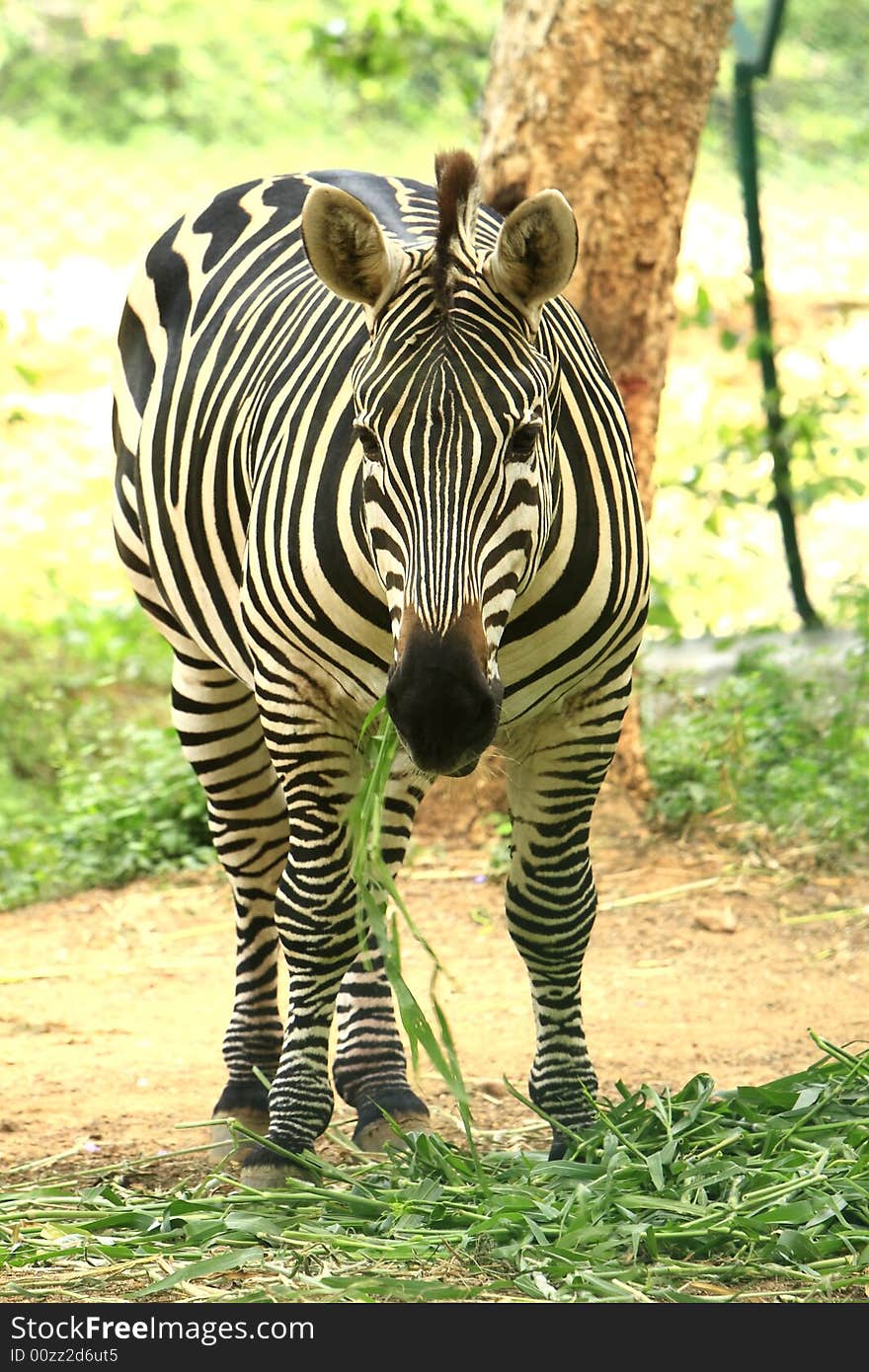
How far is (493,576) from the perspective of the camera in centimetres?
308

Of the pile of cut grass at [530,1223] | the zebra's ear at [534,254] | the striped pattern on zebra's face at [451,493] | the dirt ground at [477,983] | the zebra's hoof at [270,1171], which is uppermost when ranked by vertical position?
the zebra's ear at [534,254]

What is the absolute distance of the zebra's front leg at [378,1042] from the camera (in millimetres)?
4258

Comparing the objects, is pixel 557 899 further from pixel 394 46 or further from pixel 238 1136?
pixel 394 46

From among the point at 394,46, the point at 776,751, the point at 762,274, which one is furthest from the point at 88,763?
the point at 762,274

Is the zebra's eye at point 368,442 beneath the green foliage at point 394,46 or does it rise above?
beneath

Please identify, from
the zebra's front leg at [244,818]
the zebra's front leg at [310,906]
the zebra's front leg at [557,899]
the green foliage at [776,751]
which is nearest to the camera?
the zebra's front leg at [310,906]

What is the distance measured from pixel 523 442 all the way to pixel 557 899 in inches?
47.4

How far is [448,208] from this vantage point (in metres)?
3.19

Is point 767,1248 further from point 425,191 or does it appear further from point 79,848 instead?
point 79,848

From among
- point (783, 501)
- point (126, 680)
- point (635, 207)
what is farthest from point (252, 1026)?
point (783, 501)

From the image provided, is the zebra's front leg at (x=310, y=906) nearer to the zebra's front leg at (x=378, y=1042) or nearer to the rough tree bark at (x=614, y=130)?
the zebra's front leg at (x=378, y=1042)

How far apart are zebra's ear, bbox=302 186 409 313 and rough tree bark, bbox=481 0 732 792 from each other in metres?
3.37

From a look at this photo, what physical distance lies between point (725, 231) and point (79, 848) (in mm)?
5694

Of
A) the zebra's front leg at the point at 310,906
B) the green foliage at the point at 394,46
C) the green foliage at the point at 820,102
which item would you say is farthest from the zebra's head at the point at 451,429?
the green foliage at the point at 820,102
